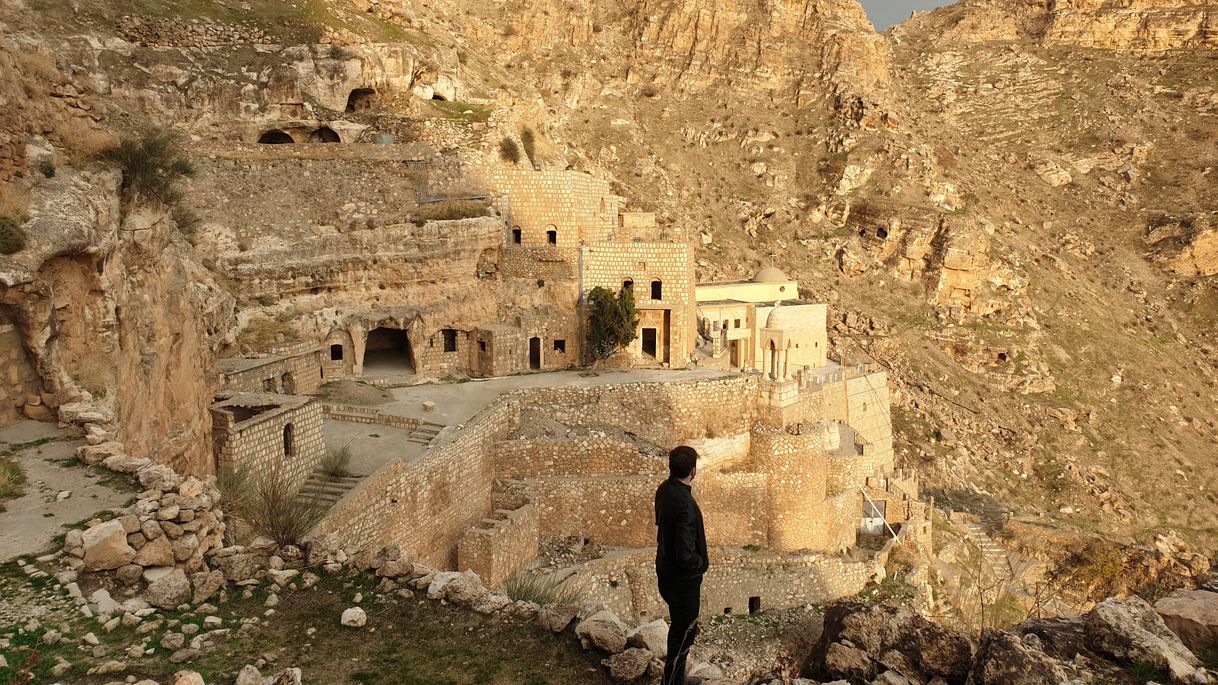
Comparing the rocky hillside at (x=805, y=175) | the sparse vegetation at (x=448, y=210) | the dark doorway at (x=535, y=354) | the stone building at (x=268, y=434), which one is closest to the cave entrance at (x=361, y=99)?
the rocky hillside at (x=805, y=175)

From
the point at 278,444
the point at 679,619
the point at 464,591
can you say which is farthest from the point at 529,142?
the point at 679,619

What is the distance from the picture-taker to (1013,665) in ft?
14.3

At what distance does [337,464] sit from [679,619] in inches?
357

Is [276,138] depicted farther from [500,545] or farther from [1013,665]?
[1013,665]

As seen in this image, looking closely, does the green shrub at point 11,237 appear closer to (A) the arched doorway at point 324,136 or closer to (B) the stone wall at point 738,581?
(B) the stone wall at point 738,581

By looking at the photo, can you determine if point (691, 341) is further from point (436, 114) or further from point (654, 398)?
point (436, 114)

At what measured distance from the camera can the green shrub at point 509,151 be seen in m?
25.2

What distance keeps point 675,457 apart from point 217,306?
13527mm

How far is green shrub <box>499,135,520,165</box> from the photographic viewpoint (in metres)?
25.2

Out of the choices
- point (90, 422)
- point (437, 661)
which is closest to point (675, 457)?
point (437, 661)

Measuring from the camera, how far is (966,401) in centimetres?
3516

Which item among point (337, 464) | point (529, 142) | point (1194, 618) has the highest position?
point (529, 142)

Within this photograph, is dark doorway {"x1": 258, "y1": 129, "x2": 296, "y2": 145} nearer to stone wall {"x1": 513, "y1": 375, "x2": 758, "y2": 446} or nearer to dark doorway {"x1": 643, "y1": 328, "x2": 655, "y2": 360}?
dark doorway {"x1": 643, "y1": 328, "x2": 655, "y2": 360}

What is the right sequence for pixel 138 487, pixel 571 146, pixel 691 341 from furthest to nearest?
1. pixel 571 146
2. pixel 691 341
3. pixel 138 487
